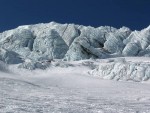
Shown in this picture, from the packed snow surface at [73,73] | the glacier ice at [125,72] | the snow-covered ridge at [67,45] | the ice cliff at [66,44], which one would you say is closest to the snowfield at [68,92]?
the packed snow surface at [73,73]

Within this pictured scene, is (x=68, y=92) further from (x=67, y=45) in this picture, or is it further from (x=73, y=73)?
(x=67, y=45)

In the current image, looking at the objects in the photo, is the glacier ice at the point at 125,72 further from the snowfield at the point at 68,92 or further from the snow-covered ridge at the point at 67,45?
the snowfield at the point at 68,92

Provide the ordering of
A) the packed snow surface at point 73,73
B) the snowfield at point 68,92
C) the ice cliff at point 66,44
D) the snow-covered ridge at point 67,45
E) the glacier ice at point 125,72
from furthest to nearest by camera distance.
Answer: the ice cliff at point 66,44 → the snow-covered ridge at point 67,45 → the glacier ice at point 125,72 → the packed snow surface at point 73,73 → the snowfield at point 68,92

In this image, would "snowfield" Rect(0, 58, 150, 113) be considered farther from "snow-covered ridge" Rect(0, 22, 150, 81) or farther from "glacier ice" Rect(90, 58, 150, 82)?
"snow-covered ridge" Rect(0, 22, 150, 81)

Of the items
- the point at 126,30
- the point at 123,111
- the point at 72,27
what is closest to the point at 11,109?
the point at 123,111

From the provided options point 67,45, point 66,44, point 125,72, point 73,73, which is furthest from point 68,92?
point 67,45

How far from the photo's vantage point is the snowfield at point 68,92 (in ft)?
42.4

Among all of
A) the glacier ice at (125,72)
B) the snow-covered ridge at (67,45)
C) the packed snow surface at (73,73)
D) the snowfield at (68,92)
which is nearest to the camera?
the snowfield at (68,92)

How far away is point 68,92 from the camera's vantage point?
19.4 metres

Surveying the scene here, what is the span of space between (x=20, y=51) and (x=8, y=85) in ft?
82.7

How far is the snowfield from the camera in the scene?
42.4 ft

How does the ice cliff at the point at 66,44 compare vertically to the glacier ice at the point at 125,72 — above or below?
above

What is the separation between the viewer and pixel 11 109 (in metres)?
11.6

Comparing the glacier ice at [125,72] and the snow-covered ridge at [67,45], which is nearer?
the glacier ice at [125,72]
